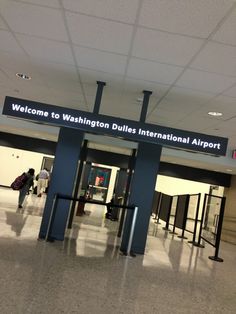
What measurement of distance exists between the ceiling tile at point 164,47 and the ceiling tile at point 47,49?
90cm

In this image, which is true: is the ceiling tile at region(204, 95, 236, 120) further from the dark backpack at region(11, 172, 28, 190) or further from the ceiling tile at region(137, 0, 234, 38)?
the dark backpack at region(11, 172, 28, 190)

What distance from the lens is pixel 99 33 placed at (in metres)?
3.60

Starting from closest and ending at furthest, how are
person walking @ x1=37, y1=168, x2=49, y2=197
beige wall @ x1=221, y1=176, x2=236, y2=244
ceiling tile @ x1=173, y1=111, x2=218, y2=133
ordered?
ceiling tile @ x1=173, y1=111, x2=218, y2=133
beige wall @ x1=221, y1=176, x2=236, y2=244
person walking @ x1=37, y1=168, x2=49, y2=197

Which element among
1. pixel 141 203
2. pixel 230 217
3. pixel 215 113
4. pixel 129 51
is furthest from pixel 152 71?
pixel 230 217

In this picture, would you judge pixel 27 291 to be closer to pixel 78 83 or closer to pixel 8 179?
pixel 78 83

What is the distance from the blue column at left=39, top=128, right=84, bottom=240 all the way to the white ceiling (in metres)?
1.11

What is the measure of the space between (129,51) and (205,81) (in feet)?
3.71

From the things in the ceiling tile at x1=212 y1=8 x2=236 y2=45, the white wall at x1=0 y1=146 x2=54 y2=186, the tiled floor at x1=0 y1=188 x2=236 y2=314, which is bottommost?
the tiled floor at x1=0 y1=188 x2=236 y2=314

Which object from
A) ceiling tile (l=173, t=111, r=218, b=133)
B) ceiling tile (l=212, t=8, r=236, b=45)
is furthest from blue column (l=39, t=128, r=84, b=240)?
ceiling tile (l=212, t=8, r=236, b=45)

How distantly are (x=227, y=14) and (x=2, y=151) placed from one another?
1825cm

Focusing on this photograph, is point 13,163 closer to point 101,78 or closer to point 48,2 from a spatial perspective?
point 101,78

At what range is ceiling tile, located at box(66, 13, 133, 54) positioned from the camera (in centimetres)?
336

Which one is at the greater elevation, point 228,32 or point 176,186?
point 228,32

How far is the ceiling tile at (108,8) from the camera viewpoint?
9.74 ft
